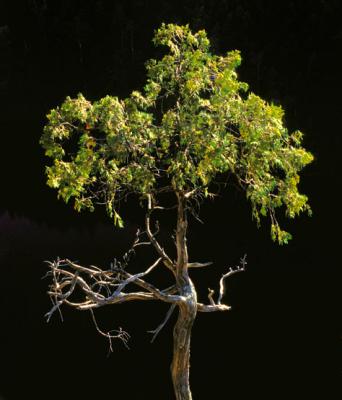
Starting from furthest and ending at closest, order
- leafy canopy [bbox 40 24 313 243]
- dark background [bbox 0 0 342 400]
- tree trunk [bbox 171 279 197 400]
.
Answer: dark background [bbox 0 0 342 400], tree trunk [bbox 171 279 197 400], leafy canopy [bbox 40 24 313 243]

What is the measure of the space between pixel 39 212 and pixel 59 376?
225 inches

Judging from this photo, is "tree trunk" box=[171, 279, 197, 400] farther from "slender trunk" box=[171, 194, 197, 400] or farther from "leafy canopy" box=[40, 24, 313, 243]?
"leafy canopy" box=[40, 24, 313, 243]

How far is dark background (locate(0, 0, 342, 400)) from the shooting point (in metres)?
8.08

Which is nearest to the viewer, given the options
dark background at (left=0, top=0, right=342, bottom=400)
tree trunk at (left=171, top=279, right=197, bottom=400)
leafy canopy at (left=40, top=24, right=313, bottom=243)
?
leafy canopy at (left=40, top=24, right=313, bottom=243)

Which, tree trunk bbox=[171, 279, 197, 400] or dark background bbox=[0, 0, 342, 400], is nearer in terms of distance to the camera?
tree trunk bbox=[171, 279, 197, 400]

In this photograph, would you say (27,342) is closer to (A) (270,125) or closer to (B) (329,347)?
(B) (329,347)

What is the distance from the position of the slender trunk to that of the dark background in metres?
2.40

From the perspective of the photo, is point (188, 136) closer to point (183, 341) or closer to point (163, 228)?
point (183, 341)

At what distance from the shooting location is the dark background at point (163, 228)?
808 cm

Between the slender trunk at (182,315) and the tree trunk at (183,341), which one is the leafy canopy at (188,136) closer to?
the slender trunk at (182,315)

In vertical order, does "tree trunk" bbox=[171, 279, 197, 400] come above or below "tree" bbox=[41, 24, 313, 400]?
below

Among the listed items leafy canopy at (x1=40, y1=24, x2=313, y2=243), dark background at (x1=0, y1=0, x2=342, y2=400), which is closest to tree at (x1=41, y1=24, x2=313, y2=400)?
leafy canopy at (x1=40, y1=24, x2=313, y2=243)

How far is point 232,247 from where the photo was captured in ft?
36.5

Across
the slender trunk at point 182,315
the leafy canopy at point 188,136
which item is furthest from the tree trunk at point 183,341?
the leafy canopy at point 188,136
